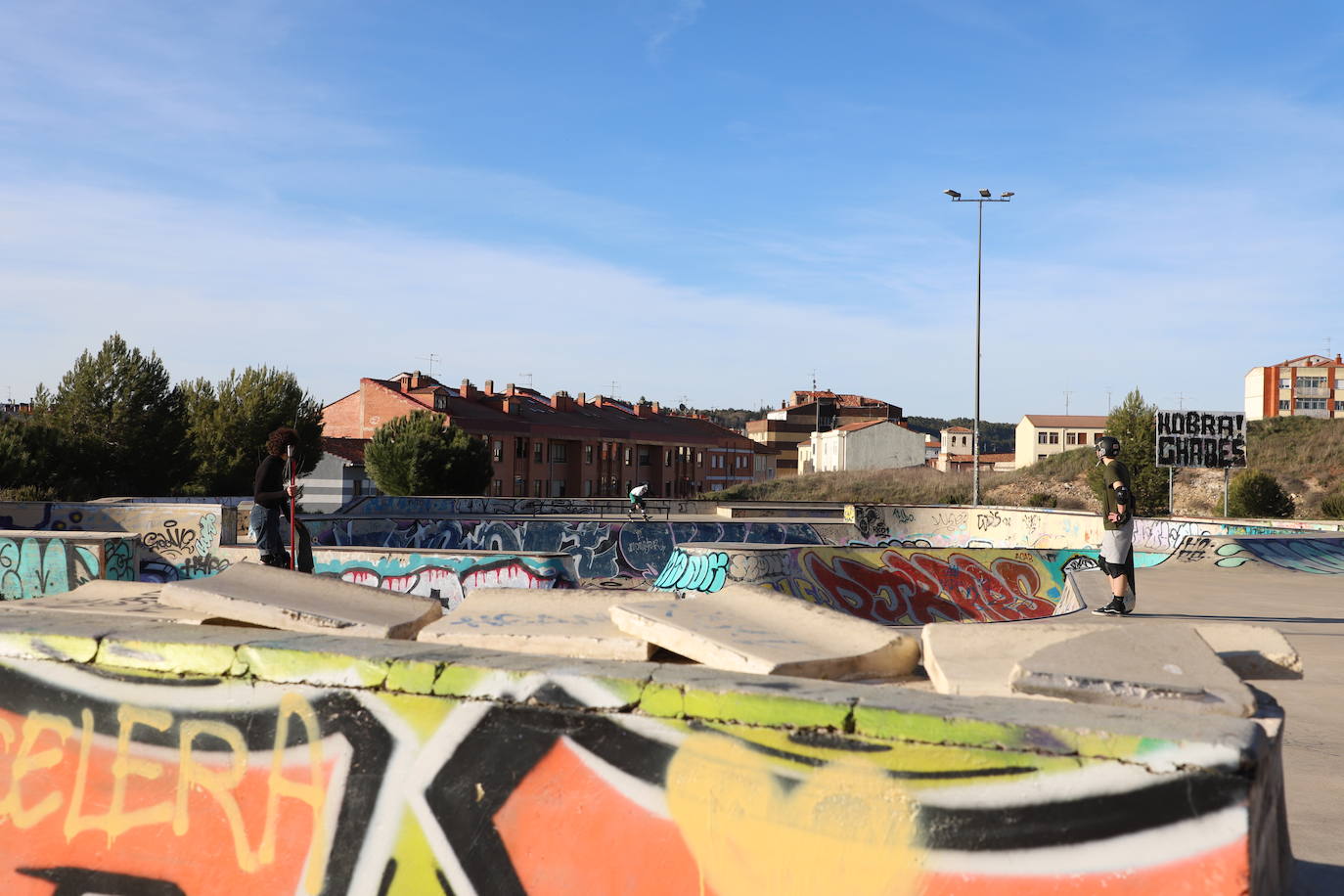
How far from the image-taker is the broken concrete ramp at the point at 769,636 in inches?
107

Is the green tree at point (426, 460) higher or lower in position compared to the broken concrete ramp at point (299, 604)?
higher

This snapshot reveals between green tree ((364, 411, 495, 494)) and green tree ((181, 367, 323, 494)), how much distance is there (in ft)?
14.7

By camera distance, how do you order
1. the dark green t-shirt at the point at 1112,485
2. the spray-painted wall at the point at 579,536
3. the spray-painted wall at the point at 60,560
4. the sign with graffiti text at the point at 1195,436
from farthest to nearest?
the sign with graffiti text at the point at 1195,436, the spray-painted wall at the point at 579,536, the spray-painted wall at the point at 60,560, the dark green t-shirt at the point at 1112,485

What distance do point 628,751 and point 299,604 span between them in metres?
1.57

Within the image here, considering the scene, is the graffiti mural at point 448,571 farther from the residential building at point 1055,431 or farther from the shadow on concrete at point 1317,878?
the residential building at point 1055,431

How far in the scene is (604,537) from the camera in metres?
22.4

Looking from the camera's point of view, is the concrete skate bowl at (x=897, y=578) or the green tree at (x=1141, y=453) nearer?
the concrete skate bowl at (x=897, y=578)

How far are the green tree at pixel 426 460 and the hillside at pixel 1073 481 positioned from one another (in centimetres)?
1308

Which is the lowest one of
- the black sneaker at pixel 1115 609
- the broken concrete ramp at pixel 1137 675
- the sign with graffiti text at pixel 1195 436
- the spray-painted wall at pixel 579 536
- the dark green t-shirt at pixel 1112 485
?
the spray-painted wall at pixel 579 536

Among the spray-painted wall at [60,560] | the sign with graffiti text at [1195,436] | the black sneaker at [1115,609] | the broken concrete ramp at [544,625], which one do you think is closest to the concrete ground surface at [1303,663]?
the black sneaker at [1115,609]

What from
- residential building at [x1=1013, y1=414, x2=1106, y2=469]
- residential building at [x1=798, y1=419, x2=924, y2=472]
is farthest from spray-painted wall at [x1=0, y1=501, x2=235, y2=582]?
residential building at [x1=1013, y1=414, x2=1106, y2=469]

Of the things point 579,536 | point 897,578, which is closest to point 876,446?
point 579,536

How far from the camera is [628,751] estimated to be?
2.40 metres

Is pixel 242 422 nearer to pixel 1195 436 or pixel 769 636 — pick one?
pixel 1195 436
